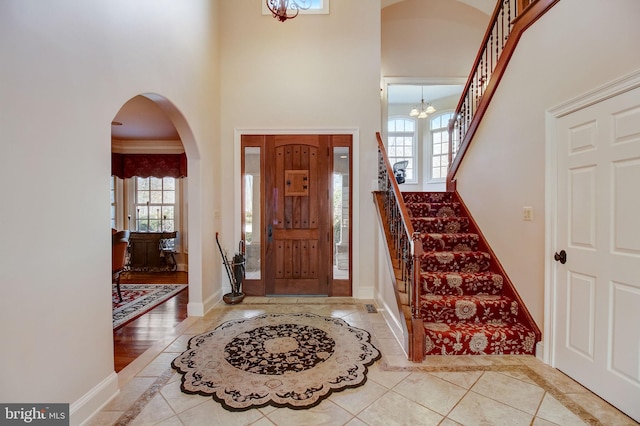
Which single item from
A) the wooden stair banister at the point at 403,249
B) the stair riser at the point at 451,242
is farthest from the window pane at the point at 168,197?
the stair riser at the point at 451,242

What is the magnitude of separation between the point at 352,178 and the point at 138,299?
366 cm

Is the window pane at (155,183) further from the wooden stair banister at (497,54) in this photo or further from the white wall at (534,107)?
the white wall at (534,107)

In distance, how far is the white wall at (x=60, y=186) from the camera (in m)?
1.36

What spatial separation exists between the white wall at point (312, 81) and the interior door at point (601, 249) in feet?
7.56

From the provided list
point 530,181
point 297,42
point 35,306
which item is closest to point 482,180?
point 530,181

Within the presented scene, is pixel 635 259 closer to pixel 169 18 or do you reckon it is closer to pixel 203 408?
pixel 203 408

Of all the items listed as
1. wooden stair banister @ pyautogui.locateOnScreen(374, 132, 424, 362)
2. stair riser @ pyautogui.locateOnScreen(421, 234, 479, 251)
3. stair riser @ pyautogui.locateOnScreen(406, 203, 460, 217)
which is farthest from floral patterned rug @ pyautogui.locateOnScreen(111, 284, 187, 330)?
stair riser @ pyautogui.locateOnScreen(406, 203, 460, 217)

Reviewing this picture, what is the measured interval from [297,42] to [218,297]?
3963mm

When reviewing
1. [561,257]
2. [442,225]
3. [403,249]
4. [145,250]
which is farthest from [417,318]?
[145,250]

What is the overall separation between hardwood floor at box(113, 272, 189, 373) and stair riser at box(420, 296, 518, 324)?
2.74m

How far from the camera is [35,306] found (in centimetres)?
146

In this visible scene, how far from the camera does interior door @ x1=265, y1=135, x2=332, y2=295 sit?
169 inches

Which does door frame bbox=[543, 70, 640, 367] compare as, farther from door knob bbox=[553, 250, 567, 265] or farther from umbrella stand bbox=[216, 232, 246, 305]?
umbrella stand bbox=[216, 232, 246, 305]

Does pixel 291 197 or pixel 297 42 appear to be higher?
pixel 297 42
